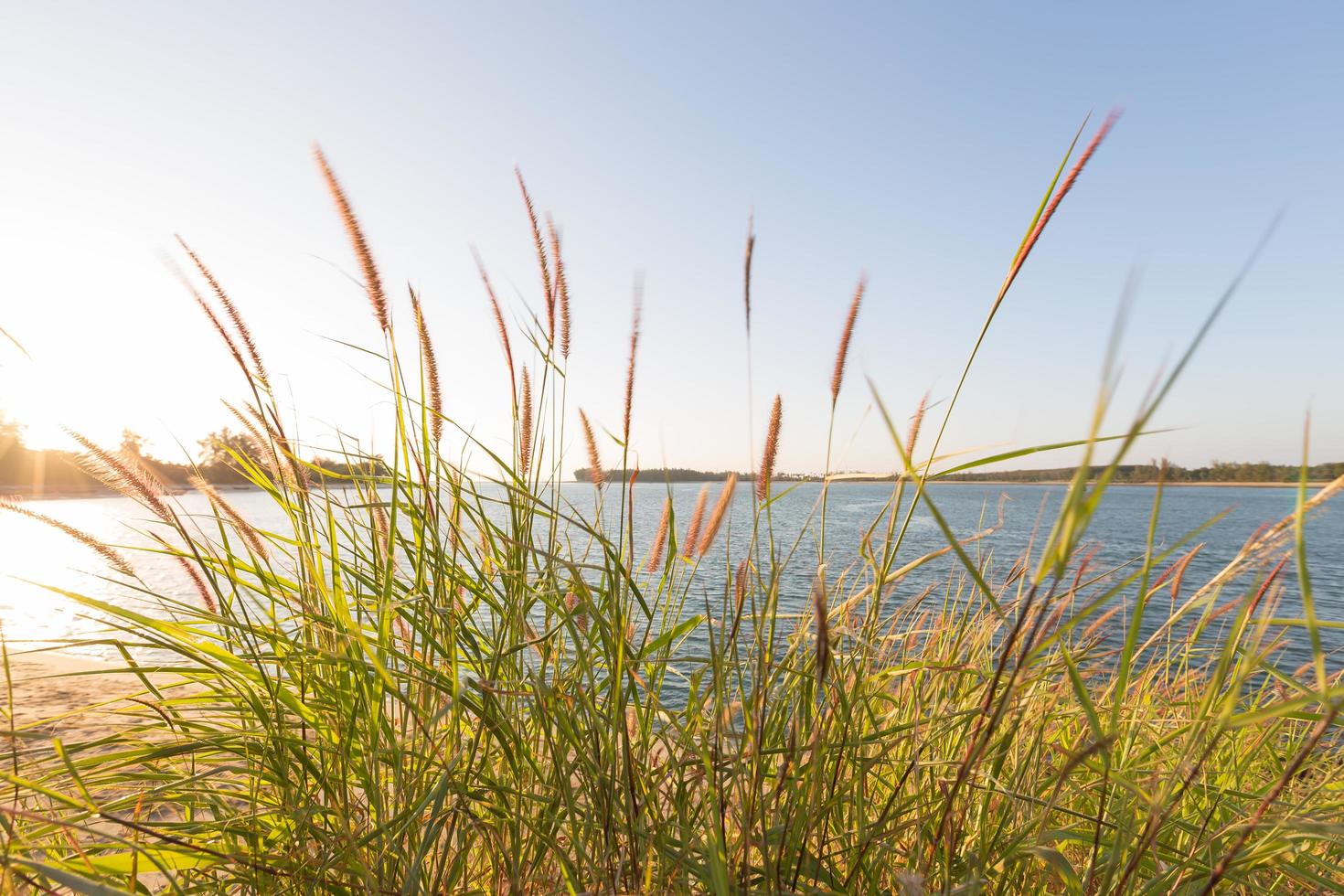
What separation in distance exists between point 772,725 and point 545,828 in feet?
1.60

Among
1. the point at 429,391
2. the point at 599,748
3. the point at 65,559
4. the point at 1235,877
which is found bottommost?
the point at 65,559

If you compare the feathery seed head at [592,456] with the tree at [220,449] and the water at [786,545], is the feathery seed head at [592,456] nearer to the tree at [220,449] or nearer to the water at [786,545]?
the water at [786,545]

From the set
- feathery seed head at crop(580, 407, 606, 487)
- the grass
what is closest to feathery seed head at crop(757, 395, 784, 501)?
the grass

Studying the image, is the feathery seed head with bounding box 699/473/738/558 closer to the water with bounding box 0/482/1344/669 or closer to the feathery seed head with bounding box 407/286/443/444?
the water with bounding box 0/482/1344/669

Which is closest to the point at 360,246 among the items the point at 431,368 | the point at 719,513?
the point at 431,368

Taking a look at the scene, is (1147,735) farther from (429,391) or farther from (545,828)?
(429,391)

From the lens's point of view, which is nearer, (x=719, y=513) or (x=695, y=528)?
(x=719, y=513)

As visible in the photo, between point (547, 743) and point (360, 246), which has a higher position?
point (360, 246)

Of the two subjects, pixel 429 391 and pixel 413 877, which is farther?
pixel 429 391

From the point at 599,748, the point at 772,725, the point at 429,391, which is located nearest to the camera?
the point at 599,748


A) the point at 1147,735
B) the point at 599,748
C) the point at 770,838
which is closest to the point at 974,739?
the point at 770,838

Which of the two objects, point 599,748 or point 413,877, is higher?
point 599,748

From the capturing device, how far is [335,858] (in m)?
1.11

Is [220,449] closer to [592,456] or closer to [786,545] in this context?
[592,456]
